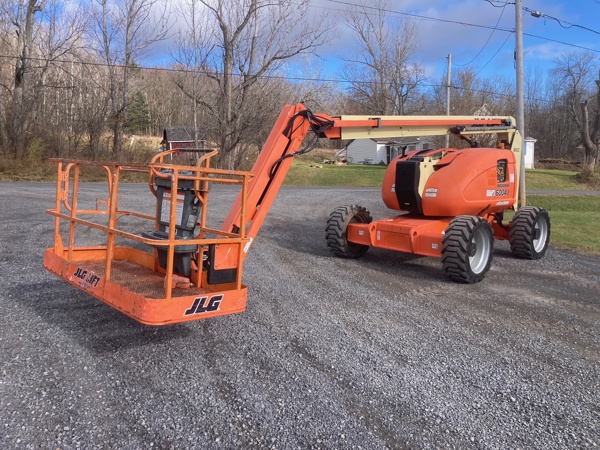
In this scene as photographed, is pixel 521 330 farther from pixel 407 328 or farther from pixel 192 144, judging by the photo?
pixel 192 144

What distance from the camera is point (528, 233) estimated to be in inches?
376

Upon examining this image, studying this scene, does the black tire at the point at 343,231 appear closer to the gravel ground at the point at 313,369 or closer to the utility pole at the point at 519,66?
the gravel ground at the point at 313,369

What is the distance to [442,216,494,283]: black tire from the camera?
24.6 ft

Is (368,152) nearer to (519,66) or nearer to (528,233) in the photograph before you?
(519,66)

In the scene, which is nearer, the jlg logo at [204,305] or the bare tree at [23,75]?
the jlg logo at [204,305]

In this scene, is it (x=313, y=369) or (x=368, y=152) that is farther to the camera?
(x=368, y=152)

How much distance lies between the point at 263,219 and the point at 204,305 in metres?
1.82

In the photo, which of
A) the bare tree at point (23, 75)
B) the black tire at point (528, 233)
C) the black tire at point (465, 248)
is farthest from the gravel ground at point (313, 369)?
the bare tree at point (23, 75)

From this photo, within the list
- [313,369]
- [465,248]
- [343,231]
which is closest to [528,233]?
[465,248]

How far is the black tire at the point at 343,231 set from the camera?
9.07 metres

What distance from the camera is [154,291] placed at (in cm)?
488

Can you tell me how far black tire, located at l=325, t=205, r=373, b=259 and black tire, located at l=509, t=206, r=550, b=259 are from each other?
283cm

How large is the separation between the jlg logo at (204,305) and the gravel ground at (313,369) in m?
0.44

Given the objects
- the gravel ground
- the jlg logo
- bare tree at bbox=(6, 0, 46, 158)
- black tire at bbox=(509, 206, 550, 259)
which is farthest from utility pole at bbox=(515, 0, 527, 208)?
bare tree at bbox=(6, 0, 46, 158)
